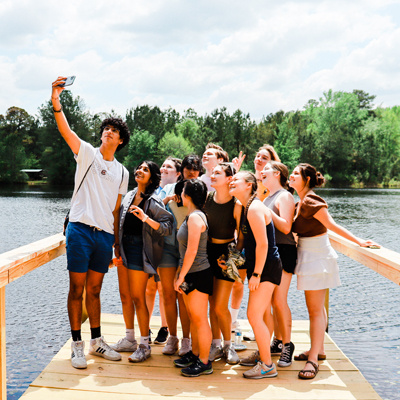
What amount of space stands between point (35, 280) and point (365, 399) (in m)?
11.1

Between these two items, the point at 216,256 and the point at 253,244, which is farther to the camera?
the point at 216,256

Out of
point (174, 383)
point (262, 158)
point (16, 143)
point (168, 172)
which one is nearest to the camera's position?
point (174, 383)

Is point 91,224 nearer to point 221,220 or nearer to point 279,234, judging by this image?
point 221,220

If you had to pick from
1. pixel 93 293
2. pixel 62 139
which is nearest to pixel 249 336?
pixel 93 293

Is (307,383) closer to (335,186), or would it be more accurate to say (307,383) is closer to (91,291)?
(91,291)

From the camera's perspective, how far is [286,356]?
12.4 ft

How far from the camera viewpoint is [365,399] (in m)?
3.20

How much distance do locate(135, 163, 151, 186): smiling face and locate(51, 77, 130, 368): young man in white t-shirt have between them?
17 cm

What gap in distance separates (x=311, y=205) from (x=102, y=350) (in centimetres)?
218

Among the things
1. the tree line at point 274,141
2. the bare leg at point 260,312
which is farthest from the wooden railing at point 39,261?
the tree line at point 274,141

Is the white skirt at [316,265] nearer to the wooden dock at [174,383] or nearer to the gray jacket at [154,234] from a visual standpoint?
the wooden dock at [174,383]

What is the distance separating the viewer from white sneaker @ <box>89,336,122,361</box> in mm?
3822

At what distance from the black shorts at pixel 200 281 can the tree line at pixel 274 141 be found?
5551 centimetres

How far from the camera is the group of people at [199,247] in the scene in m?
3.47
